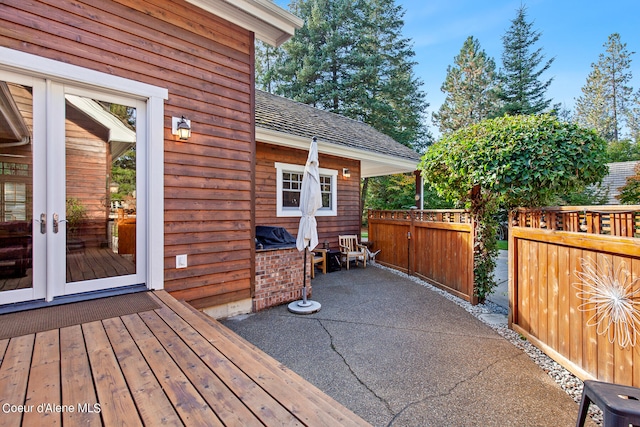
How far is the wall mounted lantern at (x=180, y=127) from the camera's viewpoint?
3504mm

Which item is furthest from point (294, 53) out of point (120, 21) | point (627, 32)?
point (627, 32)

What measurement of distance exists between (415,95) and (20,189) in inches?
764

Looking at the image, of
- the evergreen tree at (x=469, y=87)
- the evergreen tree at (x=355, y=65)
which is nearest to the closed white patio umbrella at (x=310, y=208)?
the evergreen tree at (x=355, y=65)

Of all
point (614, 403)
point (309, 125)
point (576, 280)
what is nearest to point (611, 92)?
point (309, 125)

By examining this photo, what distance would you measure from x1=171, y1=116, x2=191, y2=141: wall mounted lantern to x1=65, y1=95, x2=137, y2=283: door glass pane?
399 mm

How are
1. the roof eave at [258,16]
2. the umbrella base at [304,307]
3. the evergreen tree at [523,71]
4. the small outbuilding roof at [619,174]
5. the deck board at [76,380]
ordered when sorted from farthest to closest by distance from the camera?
the evergreen tree at [523,71]
the small outbuilding roof at [619,174]
the umbrella base at [304,307]
the roof eave at [258,16]
the deck board at [76,380]

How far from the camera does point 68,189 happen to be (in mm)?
2932

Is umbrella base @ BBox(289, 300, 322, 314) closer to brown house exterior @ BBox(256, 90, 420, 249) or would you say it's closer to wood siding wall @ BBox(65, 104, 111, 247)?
wood siding wall @ BBox(65, 104, 111, 247)

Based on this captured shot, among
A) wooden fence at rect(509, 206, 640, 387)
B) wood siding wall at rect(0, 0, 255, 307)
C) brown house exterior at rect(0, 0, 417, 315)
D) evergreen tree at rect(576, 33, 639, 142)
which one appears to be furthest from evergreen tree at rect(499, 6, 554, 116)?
wood siding wall at rect(0, 0, 255, 307)

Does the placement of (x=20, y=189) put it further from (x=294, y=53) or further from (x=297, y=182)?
(x=294, y=53)

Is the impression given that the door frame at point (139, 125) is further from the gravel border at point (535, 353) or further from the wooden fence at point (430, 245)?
the wooden fence at point (430, 245)

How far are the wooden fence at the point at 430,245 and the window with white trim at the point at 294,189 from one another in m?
1.25

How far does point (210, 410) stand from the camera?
4.55 feet

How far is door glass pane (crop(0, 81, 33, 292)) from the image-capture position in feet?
8.70
